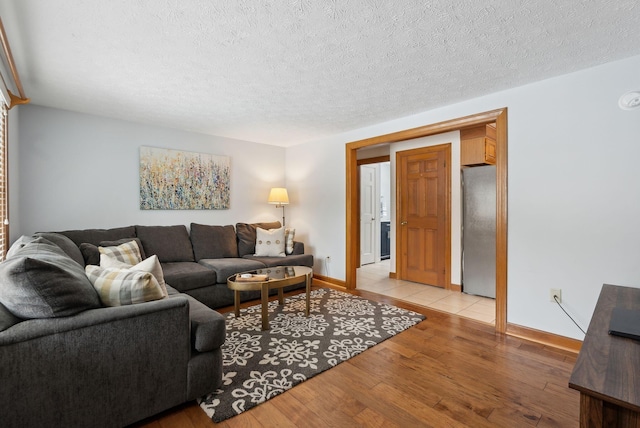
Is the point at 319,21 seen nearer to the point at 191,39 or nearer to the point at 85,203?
the point at 191,39

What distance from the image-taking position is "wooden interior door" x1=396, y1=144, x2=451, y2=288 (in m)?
4.35

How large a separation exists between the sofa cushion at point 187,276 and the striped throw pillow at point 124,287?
146cm

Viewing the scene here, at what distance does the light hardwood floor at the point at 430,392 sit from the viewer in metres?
1.62

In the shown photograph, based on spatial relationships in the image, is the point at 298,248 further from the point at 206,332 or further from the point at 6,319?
the point at 6,319

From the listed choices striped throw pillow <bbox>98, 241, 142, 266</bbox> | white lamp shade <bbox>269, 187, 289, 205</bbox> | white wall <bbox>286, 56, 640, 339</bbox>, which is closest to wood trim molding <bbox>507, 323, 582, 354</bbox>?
white wall <bbox>286, 56, 640, 339</bbox>

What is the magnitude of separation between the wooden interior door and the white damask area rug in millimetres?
1401

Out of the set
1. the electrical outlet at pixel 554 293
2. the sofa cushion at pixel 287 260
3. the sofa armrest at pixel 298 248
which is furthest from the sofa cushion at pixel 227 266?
the electrical outlet at pixel 554 293

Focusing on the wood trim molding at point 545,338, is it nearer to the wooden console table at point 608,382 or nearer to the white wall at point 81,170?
the wooden console table at point 608,382

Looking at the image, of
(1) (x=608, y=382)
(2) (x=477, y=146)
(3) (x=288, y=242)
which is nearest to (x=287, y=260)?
(3) (x=288, y=242)

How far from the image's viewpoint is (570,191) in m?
2.43

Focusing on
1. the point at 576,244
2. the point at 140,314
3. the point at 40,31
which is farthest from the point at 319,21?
the point at 576,244

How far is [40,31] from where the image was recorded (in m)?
1.82

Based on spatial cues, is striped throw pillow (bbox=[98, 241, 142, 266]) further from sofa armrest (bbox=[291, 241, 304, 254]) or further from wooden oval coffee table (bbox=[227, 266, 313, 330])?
sofa armrest (bbox=[291, 241, 304, 254])

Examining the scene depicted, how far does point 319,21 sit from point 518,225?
2364 mm
